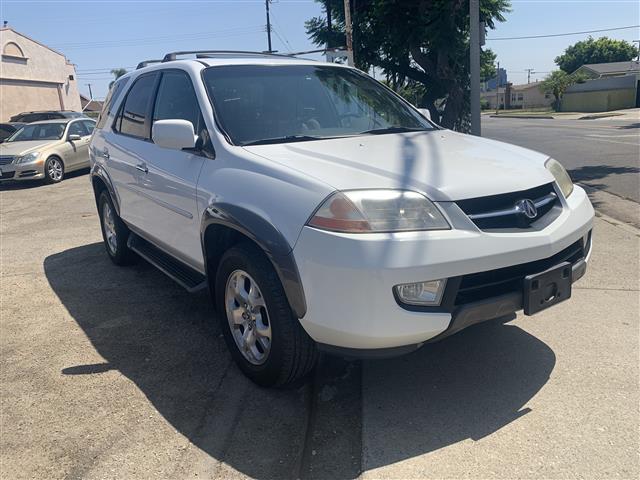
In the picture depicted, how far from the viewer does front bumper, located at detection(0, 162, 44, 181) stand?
515 inches

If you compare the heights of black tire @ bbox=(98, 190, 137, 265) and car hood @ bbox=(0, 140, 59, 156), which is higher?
car hood @ bbox=(0, 140, 59, 156)

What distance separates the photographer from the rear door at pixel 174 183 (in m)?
3.62

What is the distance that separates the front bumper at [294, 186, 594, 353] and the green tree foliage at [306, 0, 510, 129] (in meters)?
9.50

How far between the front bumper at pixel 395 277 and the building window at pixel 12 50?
3213 cm

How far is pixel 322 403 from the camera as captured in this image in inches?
122

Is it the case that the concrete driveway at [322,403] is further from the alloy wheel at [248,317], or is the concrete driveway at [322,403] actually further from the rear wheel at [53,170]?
the rear wheel at [53,170]

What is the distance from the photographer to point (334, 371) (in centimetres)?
345

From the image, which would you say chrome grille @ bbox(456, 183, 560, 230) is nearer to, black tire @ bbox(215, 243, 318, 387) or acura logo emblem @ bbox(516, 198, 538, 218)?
acura logo emblem @ bbox(516, 198, 538, 218)

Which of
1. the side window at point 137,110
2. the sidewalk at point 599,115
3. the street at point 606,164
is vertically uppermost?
the side window at point 137,110

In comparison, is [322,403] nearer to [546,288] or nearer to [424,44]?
[546,288]

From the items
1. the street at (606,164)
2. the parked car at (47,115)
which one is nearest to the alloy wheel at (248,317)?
the street at (606,164)

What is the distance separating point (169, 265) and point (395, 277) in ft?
7.92

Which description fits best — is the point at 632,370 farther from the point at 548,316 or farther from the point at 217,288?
the point at 217,288

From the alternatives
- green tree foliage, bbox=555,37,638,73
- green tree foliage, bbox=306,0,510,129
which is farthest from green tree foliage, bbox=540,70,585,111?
green tree foliage, bbox=306,0,510,129
